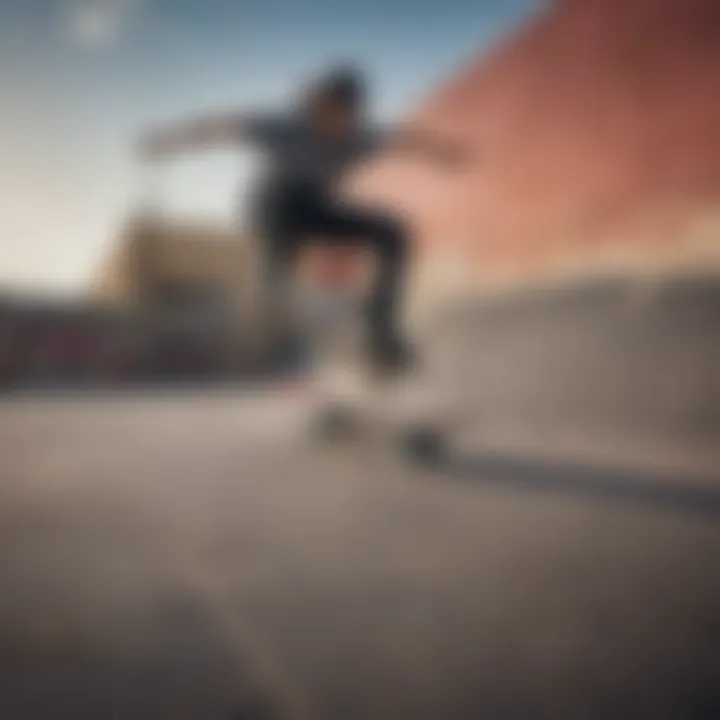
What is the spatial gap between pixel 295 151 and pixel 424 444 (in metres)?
1.30

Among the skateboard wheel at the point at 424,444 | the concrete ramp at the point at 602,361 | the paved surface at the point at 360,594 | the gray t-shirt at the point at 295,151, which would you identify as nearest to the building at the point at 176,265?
the concrete ramp at the point at 602,361

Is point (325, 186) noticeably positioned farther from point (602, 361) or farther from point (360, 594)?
point (360, 594)

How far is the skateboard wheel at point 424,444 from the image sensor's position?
7.93ft

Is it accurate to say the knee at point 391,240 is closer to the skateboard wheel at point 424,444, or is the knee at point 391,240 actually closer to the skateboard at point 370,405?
the skateboard at point 370,405

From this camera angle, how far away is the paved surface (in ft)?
2.44

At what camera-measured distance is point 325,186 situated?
2707 millimetres

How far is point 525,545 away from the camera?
52.7 inches

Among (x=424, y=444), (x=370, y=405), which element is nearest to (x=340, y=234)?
(x=370, y=405)

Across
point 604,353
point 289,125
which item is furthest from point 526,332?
point 289,125

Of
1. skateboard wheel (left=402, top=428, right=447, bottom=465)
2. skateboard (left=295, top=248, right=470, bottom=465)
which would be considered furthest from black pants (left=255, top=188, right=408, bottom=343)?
skateboard wheel (left=402, top=428, right=447, bottom=465)

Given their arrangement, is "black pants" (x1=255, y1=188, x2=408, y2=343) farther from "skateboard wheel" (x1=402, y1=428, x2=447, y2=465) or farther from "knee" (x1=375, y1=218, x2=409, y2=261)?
"skateboard wheel" (x1=402, y1=428, x2=447, y2=465)

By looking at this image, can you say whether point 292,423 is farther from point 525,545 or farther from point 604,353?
point 525,545

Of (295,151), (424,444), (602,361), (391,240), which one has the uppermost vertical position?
(295,151)

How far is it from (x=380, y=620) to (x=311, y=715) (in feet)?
0.88
